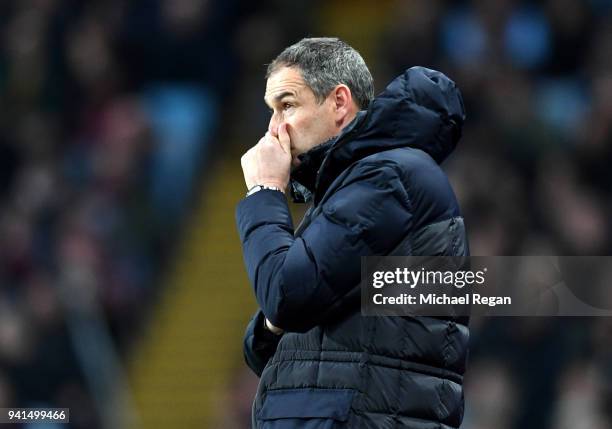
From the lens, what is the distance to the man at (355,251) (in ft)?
9.94

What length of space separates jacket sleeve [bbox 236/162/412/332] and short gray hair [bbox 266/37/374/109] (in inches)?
13.7

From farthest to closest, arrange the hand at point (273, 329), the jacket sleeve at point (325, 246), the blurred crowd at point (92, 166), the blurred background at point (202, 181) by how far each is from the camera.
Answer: the blurred crowd at point (92, 166), the blurred background at point (202, 181), the hand at point (273, 329), the jacket sleeve at point (325, 246)

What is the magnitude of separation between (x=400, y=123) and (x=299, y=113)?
0.96 ft

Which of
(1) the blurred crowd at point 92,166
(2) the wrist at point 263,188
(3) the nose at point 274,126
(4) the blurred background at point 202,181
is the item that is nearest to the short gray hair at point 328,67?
(3) the nose at point 274,126

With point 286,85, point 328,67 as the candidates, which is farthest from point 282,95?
point 328,67

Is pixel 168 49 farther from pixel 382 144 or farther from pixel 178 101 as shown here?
pixel 382 144

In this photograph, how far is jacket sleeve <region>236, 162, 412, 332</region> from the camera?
9.89 ft

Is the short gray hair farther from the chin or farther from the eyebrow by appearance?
the chin

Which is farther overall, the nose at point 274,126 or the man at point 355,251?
the nose at point 274,126

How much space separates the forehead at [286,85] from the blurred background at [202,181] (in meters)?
3.13

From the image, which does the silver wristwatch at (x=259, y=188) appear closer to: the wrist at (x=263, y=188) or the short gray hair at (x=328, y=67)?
the wrist at (x=263, y=188)

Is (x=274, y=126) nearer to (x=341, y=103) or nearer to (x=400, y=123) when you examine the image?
(x=341, y=103)

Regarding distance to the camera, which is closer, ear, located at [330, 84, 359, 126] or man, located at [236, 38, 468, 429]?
man, located at [236, 38, 468, 429]

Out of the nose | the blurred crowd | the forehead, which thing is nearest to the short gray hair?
the forehead
